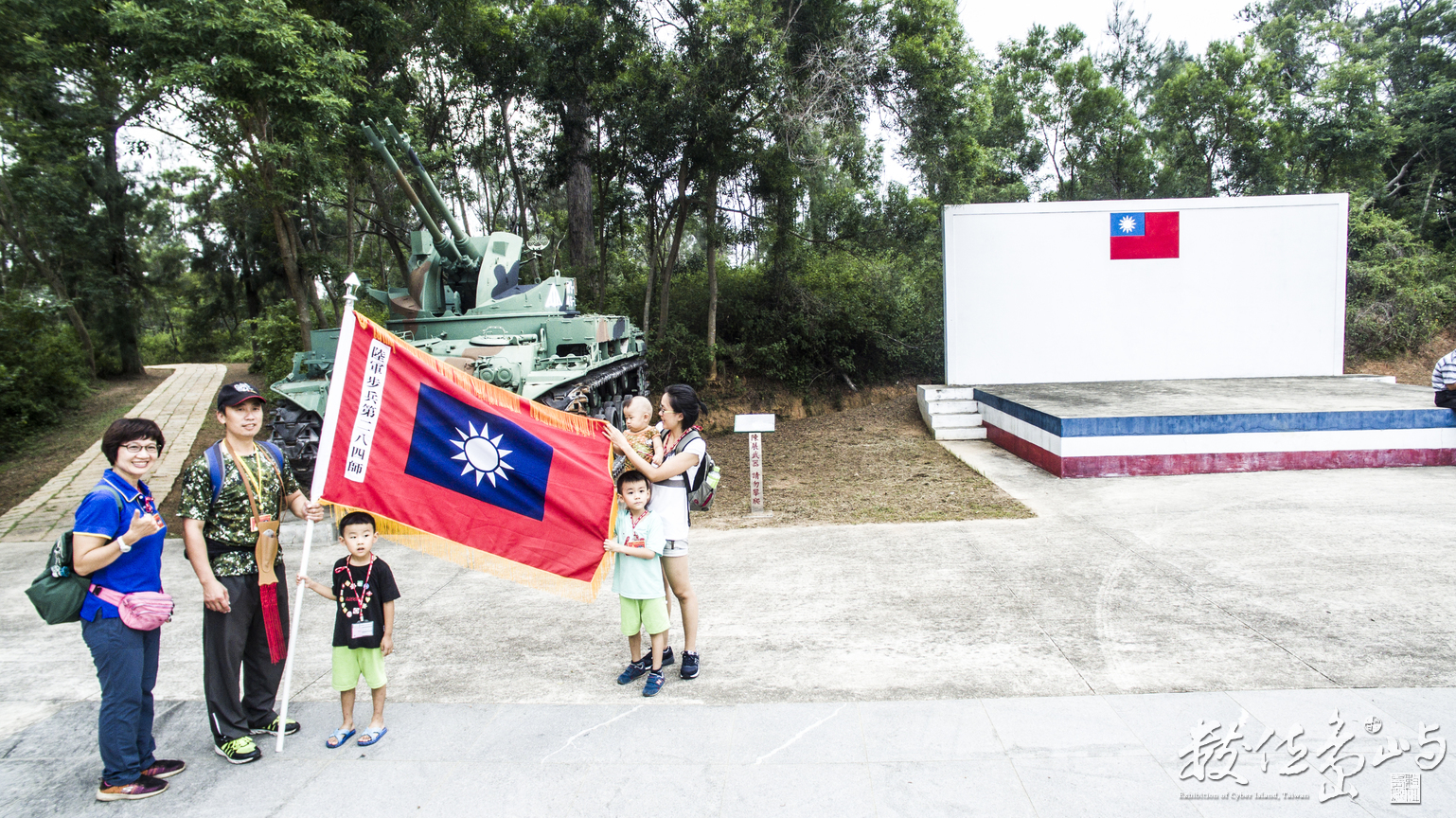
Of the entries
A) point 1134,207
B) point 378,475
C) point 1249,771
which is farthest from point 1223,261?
point 378,475

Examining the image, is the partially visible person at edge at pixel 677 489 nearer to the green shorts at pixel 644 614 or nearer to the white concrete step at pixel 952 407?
the green shorts at pixel 644 614

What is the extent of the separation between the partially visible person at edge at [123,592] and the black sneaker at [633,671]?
6.20 feet

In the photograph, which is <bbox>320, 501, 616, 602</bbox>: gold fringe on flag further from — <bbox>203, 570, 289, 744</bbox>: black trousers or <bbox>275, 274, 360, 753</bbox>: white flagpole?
<bbox>203, 570, 289, 744</bbox>: black trousers

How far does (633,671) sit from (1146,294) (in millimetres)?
12241

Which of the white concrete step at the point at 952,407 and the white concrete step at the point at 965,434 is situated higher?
the white concrete step at the point at 952,407

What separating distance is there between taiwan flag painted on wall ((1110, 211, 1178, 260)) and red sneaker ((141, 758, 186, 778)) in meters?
13.7

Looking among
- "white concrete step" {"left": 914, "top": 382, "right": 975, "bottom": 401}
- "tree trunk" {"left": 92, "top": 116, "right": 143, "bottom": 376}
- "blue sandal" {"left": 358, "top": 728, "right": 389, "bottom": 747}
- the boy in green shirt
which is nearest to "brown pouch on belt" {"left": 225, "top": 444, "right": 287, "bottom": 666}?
"blue sandal" {"left": 358, "top": 728, "right": 389, "bottom": 747}

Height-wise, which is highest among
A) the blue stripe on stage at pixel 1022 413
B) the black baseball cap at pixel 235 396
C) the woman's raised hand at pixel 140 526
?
the black baseball cap at pixel 235 396

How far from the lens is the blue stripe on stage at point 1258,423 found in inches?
344

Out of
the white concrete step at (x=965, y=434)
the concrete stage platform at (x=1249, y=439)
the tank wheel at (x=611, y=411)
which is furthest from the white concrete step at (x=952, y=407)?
the tank wheel at (x=611, y=411)

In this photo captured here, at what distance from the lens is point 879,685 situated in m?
3.84

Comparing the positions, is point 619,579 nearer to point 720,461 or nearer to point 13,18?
point 720,461

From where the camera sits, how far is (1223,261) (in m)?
13.2

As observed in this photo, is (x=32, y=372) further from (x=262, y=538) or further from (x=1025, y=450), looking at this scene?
(x=1025, y=450)
